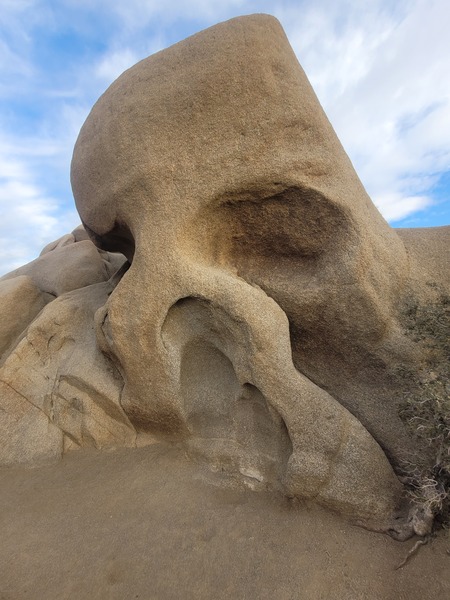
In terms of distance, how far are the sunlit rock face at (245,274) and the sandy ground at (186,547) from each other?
347 millimetres

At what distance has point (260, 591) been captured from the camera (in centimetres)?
278

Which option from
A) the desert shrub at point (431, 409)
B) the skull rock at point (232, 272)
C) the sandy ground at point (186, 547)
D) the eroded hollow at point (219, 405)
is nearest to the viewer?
the sandy ground at point (186, 547)

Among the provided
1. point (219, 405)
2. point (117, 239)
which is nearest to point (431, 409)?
point (219, 405)

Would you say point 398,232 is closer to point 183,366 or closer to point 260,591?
point 183,366

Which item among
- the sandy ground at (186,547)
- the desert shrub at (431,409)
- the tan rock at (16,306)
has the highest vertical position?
the tan rock at (16,306)

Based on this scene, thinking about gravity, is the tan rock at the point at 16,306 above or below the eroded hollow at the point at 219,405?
above

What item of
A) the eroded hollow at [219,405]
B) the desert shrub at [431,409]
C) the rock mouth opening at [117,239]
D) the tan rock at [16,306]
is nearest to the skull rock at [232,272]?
the eroded hollow at [219,405]

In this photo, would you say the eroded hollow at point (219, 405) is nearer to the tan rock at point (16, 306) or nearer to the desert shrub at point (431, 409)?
the desert shrub at point (431, 409)

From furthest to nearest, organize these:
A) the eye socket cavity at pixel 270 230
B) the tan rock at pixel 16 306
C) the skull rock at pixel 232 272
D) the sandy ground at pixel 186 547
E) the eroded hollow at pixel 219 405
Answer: the tan rock at pixel 16 306
the eye socket cavity at pixel 270 230
the skull rock at pixel 232 272
the eroded hollow at pixel 219 405
the sandy ground at pixel 186 547

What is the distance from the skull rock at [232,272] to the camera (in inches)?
150

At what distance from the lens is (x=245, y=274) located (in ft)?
14.4

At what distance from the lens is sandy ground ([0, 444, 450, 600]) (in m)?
2.81

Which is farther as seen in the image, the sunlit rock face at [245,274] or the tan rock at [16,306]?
the tan rock at [16,306]

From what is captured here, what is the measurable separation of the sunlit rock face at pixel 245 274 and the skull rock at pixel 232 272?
0.01 meters
